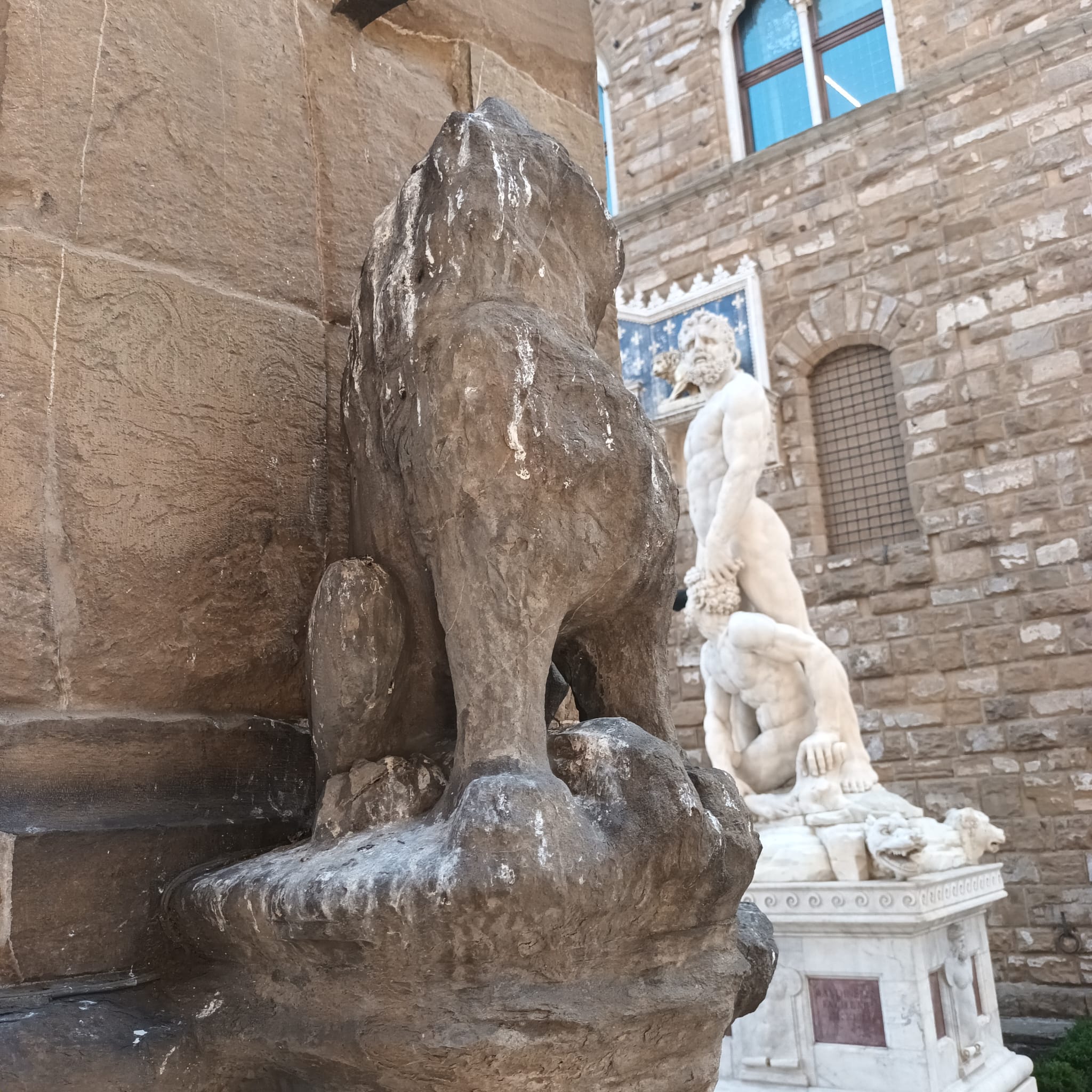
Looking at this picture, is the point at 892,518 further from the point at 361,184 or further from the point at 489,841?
the point at 489,841

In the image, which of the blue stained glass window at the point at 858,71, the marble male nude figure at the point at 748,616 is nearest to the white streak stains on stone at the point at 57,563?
the marble male nude figure at the point at 748,616

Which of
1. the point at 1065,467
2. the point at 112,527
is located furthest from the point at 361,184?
the point at 1065,467

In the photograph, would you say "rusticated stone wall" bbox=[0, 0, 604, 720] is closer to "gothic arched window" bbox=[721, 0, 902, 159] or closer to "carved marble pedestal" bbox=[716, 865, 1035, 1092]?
"carved marble pedestal" bbox=[716, 865, 1035, 1092]

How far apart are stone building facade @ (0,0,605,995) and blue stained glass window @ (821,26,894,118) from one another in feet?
24.5

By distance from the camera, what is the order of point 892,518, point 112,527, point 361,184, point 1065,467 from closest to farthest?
point 112,527 → point 361,184 → point 1065,467 → point 892,518

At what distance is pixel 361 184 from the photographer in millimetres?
1651

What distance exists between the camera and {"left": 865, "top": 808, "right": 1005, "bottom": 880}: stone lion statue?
395 centimetres

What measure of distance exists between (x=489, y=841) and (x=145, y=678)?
0.58 m

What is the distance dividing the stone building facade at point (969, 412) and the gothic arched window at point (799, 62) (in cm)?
23

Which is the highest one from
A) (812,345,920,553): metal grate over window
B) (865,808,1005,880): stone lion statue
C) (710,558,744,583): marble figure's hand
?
(812,345,920,553): metal grate over window

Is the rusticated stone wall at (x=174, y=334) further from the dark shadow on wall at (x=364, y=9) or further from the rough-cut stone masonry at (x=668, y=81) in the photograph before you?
the rough-cut stone masonry at (x=668, y=81)

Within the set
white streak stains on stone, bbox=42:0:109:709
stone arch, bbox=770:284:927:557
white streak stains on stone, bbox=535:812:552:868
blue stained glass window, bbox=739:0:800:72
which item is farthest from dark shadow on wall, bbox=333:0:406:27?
blue stained glass window, bbox=739:0:800:72

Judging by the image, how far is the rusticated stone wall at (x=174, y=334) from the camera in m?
1.23

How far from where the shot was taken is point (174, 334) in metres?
1.36
